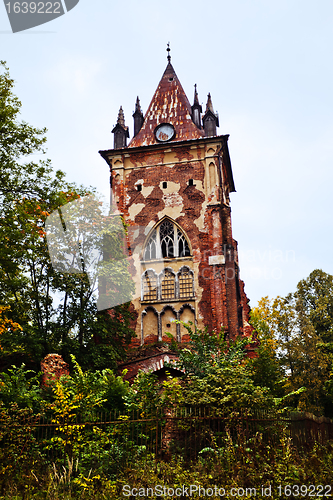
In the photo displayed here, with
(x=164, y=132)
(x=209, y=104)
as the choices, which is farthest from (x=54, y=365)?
(x=209, y=104)

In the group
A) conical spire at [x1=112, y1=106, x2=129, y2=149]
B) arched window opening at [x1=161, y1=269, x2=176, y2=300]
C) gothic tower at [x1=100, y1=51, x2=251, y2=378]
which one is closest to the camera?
gothic tower at [x1=100, y1=51, x2=251, y2=378]

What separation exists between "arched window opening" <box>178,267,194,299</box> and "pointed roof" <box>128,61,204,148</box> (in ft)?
25.0

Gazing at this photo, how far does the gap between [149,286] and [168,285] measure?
3.24 feet

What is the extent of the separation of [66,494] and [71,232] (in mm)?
11884

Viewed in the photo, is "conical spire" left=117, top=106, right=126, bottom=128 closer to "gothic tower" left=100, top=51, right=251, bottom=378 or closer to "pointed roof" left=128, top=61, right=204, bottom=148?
"gothic tower" left=100, top=51, right=251, bottom=378

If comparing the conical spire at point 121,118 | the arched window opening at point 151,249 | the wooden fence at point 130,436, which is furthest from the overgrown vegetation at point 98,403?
the conical spire at point 121,118

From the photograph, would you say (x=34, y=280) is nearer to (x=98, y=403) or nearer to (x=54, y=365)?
(x=54, y=365)

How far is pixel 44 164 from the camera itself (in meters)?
16.7

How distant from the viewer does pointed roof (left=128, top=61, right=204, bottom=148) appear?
25391 mm

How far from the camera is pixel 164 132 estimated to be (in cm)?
2559

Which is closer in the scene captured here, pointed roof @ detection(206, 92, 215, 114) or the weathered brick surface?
the weathered brick surface

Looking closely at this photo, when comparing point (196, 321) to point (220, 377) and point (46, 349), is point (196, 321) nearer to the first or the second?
point (46, 349)

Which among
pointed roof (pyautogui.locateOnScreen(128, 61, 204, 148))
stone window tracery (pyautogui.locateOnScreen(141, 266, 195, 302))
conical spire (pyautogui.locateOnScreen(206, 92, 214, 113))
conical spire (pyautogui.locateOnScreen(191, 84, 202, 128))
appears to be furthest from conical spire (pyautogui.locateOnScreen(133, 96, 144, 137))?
stone window tracery (pyautogui.locateOnScreen(141, 266, 195, 302))

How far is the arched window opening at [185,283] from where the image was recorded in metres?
22.1
